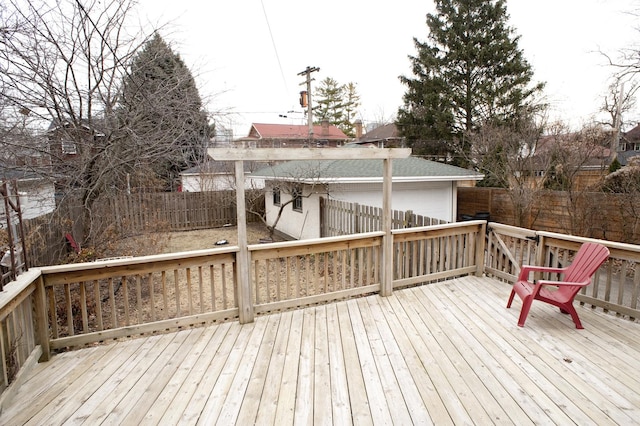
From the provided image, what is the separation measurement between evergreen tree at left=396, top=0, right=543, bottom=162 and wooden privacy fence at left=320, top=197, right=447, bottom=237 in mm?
10699

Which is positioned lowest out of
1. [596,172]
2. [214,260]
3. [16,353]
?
[16,353]

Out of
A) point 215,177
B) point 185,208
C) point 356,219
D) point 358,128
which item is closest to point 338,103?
point 358,128

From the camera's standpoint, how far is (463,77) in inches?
682

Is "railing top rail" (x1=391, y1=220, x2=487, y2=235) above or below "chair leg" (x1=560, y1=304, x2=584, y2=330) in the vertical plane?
above

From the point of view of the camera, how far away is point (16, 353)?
2506 millimetres

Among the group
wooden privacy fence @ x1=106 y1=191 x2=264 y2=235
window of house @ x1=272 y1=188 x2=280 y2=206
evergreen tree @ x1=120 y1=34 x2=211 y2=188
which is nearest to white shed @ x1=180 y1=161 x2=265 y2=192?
wooden privacy fence @ x1=106 y1=191 x2=264 y2=235

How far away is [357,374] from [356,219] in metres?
4.00

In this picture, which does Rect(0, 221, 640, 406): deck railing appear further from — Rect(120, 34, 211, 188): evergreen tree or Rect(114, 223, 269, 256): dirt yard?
Rect(120, 34, 211, 188): evergreen tree

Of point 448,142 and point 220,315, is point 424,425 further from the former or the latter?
point 448,142

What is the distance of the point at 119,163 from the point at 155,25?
1.98 m

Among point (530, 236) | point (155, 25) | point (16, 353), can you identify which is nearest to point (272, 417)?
point (16, 353)

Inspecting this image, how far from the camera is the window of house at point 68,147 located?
460 cm

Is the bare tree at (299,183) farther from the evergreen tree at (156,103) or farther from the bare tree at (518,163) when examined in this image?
the bare tree at (518,163)

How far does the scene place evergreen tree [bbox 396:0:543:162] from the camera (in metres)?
16.3
